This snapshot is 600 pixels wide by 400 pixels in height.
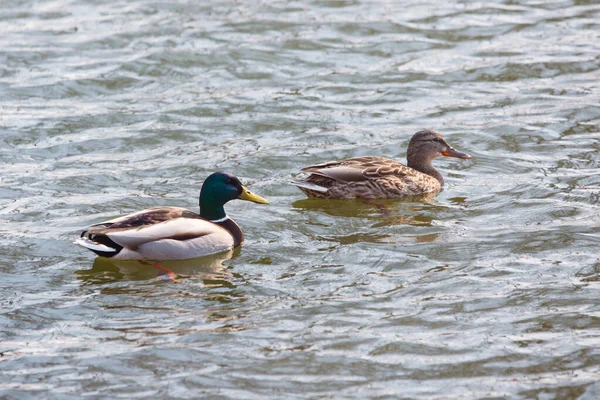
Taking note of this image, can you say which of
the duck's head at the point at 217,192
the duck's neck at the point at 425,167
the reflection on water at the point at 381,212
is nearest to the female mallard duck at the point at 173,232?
the duck's head at the point at 217,192

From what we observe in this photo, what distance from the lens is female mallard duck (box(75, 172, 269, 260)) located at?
949 centimetres

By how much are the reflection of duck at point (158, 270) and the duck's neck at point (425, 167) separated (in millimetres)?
3080

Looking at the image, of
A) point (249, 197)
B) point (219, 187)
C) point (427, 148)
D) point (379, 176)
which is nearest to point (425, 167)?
point (427, 148)

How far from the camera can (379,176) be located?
11.6 metres

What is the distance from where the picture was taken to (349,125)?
13.6 m

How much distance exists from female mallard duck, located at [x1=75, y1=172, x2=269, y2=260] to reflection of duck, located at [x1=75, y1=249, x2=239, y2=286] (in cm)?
7

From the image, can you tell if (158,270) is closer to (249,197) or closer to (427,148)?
(249,197)

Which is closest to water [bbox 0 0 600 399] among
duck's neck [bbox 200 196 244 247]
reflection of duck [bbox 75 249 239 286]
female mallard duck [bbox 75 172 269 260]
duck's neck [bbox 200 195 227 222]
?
reflection of duck [bbox 75 249 239 286]

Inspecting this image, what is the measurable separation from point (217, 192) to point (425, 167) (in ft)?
9.70

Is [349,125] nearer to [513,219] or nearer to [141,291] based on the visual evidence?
[513,219]

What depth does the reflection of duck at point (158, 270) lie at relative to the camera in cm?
934

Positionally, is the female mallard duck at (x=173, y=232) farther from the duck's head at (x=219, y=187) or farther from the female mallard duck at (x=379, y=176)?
the female mallard duck at (x=379, y=176)

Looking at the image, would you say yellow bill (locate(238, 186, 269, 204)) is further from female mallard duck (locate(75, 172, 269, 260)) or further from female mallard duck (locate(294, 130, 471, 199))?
female mallard duck (locate(294, 130, 471, 199))

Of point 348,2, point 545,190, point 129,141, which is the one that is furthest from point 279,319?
point 348,2
